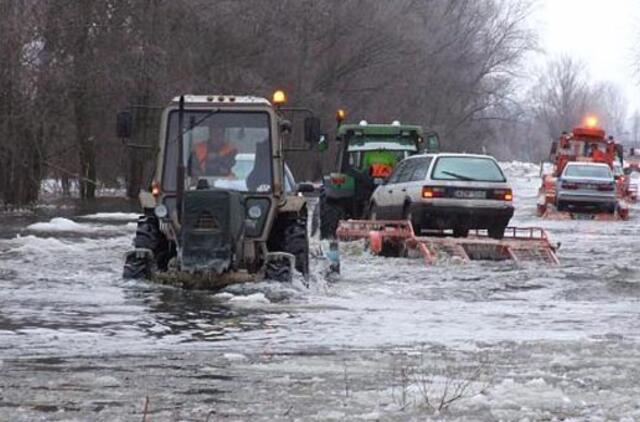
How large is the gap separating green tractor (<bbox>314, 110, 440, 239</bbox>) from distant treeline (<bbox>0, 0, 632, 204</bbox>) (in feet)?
12.9

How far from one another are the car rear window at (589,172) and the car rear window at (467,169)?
14.7 m

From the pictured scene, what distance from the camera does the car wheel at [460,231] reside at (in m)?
18.1

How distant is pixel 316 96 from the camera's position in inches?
1837

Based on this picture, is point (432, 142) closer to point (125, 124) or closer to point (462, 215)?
point (462, 215)

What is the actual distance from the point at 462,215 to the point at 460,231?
0.65 m

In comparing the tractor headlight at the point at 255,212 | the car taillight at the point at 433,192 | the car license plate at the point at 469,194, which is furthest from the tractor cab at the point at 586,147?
the tractor headlight at the point at 255,212

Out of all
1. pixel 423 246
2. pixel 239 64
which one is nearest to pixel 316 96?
pixel 239 64

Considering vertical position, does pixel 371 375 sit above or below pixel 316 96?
below

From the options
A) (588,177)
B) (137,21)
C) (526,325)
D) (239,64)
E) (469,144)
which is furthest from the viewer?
(469,144)

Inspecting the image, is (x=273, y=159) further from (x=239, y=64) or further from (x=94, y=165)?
(x=239, y=64)

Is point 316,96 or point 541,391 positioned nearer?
point 541,391

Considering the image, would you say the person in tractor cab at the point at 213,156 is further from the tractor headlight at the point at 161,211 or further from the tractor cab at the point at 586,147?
the tractor cab at the point at 586,147

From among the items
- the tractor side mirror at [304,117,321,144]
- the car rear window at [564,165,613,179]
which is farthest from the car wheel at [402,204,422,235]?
the car rear window at [564,165,613,179]

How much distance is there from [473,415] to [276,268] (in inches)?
247
